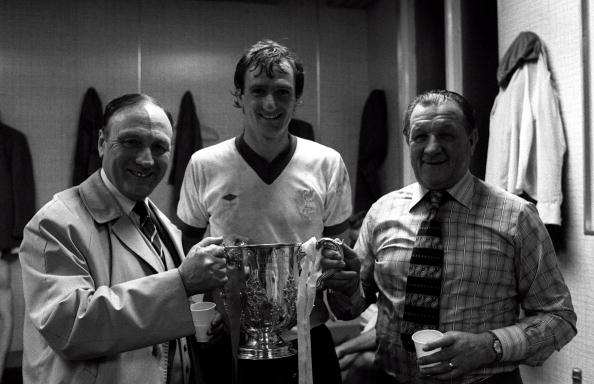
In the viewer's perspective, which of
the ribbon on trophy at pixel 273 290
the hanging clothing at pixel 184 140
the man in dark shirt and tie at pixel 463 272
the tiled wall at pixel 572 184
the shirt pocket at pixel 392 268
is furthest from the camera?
the hanging clothing at pixel 184 140

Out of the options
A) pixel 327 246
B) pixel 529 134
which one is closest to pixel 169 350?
pixel 327 246

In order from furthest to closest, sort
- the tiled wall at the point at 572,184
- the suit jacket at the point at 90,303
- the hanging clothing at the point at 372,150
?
the hanging clothing at the point at 372,150
the tiled wall at the point at 572,184
the suit jacket at the point at 90,303

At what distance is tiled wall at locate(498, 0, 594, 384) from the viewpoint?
2.41m

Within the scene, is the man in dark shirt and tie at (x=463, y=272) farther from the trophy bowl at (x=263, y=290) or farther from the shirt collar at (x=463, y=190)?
the trophy bowl at (x=263, y=290)

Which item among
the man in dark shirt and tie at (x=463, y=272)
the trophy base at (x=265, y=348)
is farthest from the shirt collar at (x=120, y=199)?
the man in dark shirt and tie at (x=463, y=272)

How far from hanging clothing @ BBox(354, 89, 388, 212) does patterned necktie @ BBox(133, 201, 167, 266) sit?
10.3 feet

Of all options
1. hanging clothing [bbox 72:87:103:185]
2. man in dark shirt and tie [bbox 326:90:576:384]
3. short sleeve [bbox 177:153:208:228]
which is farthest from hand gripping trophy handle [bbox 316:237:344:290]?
hanging clothing [bbox 72:87:103:185]

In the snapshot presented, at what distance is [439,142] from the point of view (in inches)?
62.2

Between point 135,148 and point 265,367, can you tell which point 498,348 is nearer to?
point 265,367

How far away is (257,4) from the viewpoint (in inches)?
179

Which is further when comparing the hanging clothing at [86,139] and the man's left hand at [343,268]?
the hanging clothing at [86,139]

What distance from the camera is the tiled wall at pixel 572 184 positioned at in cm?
241

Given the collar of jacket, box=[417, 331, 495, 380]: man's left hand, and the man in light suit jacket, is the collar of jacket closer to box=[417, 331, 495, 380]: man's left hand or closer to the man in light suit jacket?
the man in light suit jacket

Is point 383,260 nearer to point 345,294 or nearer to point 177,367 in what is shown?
point 345,294
